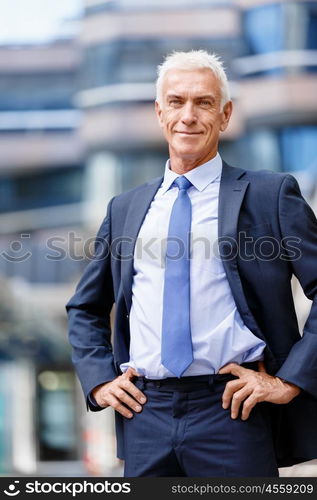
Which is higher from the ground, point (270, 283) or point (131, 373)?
point (270, 283)

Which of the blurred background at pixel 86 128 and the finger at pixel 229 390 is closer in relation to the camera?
the finger at pixel 229 390

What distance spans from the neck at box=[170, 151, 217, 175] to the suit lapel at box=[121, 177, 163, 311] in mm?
69

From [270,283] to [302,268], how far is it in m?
0.06

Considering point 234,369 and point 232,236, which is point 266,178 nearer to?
point 232,236

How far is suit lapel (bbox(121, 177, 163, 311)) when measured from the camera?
1.79m

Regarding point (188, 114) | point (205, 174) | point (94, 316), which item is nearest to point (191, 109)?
point (188, 114)

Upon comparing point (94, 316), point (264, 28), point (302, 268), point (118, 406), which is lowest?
point (118, 406)

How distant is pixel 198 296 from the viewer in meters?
1.71

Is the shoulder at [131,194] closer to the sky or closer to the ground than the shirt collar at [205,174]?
closer to the ground

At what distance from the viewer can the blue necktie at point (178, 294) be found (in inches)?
65.6

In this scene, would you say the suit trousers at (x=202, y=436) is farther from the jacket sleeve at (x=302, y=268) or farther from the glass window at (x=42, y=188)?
the glass window at (x=42, y=188)

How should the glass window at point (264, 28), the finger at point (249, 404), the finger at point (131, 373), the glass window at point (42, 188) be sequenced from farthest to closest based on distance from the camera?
the glass window at point (42, 188), the glass window at point (264, 28), the finger at point (131, 373), the finger at point (249, 404)

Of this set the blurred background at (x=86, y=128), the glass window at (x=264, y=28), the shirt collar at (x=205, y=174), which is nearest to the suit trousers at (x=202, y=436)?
the shirt collar at (x=205, y=174)

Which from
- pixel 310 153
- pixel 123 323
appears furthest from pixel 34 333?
pixel 123 323
